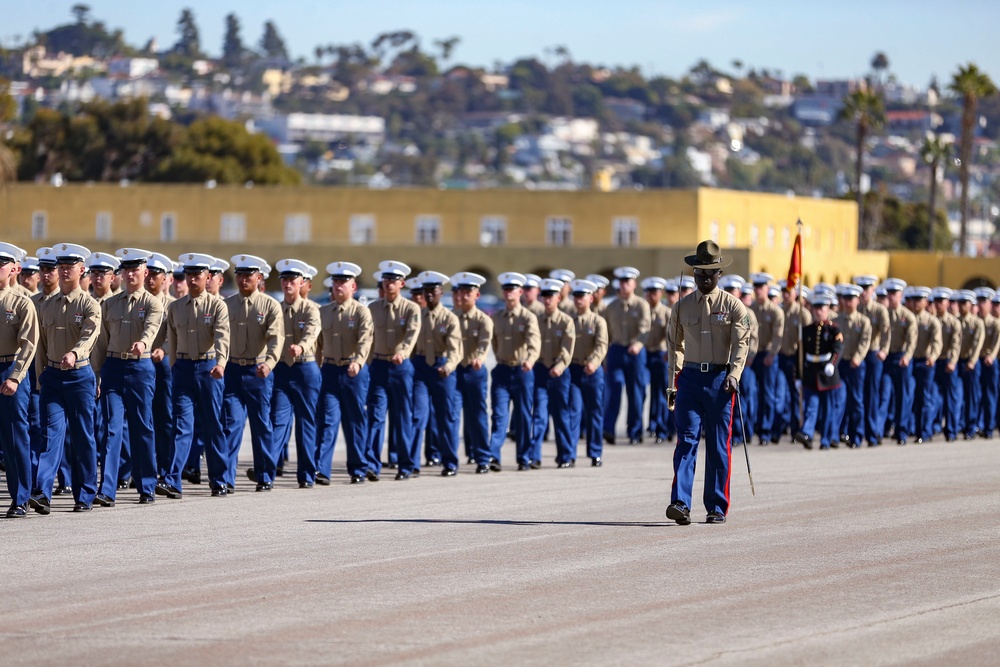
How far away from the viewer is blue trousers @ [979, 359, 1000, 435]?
24.3 m

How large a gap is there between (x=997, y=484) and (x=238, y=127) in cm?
9431

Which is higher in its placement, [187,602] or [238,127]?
[238,127]

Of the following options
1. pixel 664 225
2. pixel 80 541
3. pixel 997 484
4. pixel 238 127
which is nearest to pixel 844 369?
pixel 997 484

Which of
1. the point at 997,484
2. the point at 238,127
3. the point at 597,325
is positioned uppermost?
the point at 238,127

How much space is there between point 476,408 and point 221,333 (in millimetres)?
3617

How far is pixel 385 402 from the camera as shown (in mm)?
17125

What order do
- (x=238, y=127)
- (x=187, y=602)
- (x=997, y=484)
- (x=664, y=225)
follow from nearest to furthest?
(x=187, y=602) < (x=997, y=484) < (x=664, y=225) < (x=238, y=127)

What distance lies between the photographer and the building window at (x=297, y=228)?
78.7 metres

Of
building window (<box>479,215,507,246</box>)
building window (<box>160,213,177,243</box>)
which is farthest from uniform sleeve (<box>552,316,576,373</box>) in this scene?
building window (<box>160,213,177,243</box>)

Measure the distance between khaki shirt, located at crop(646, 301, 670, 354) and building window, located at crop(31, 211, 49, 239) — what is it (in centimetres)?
6083

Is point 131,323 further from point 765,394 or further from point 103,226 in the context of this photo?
point 103,226

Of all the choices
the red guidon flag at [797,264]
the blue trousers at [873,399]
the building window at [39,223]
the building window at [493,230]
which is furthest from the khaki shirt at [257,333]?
the building window at [39,223]

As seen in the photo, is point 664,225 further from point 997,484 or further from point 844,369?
point 997,484

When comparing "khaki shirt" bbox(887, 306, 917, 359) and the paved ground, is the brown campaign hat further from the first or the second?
"khaki shirt" bbox(887, 306, 917, 359)
